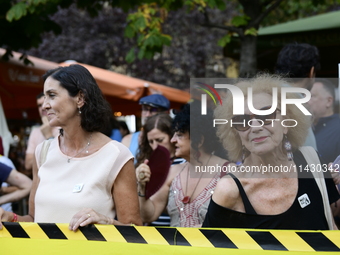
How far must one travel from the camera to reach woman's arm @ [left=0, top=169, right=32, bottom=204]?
421 cm

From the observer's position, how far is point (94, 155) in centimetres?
260

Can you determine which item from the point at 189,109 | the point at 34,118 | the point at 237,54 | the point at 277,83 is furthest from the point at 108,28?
the point at 277,83

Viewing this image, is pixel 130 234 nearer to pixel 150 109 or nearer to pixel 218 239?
pixel 218 239

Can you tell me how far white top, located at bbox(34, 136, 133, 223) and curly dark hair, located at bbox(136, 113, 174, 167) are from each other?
Answer: 1.80m

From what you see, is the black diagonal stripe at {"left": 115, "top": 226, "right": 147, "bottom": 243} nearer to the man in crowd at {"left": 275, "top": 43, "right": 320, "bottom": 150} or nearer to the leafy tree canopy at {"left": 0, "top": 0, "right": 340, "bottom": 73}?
the man in crowd at {"left": 275, "top": 43, "right": 320, "bottom": 150}

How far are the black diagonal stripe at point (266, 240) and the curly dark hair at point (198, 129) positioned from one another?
3.33ft

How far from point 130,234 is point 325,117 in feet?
6.10

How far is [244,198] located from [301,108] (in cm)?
56

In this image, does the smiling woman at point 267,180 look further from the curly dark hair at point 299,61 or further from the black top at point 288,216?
the curly dark hair at point 299,61

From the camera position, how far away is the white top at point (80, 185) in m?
2.49

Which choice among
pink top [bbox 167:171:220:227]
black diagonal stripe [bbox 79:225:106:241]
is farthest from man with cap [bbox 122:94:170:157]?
black diagonal stripe [bbox 79:225:106:241]

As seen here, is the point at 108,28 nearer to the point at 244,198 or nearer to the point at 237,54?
the point at 237,54

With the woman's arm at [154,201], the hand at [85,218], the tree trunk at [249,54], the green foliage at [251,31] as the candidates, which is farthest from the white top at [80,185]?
the tree trunk at [249,54]

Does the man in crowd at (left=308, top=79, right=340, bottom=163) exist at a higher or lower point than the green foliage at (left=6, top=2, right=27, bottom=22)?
lower
